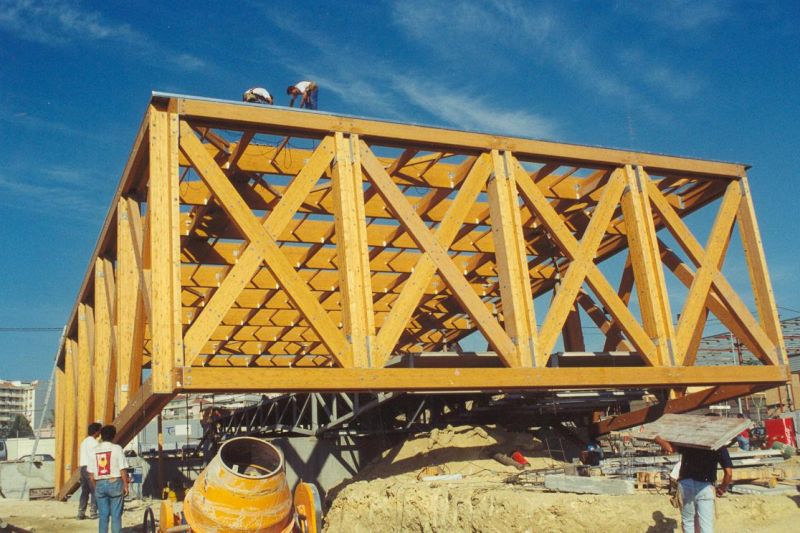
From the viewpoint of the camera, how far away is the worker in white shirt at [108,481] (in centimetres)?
1198

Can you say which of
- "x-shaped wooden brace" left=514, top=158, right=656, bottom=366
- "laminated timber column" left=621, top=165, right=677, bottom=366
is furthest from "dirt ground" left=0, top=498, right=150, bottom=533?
"laminated timber column" left=621, top=165, right=677, bottom=366

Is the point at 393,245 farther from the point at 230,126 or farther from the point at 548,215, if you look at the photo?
the point at 230,126

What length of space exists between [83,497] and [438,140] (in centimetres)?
1141

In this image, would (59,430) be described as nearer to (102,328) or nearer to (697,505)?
(102,328)

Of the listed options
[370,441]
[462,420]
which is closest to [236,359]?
[370,441]

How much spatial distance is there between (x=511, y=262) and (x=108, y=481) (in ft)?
26.2

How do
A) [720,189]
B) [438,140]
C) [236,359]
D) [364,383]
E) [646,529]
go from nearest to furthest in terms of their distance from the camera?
[646,529] → [364,383] → [438,140] → [720,189] → [236,359]

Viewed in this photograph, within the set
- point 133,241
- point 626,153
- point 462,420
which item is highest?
point 626,153

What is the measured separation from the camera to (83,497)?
1759 centimetres

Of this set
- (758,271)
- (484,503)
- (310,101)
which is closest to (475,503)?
(484,503)

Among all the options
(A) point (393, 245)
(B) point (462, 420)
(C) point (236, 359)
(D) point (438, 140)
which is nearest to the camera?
(D) point (438, 140)

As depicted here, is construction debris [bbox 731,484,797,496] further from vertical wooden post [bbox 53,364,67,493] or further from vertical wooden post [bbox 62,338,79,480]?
vertical wooden post [bbox 53,364,67,493]

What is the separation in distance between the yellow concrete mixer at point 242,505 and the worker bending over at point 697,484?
462cm

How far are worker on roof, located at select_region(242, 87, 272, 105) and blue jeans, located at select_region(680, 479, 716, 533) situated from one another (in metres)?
9.82
